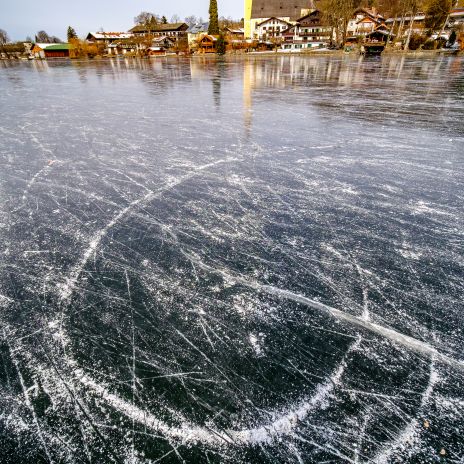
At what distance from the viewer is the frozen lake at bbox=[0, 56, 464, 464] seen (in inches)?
55.5

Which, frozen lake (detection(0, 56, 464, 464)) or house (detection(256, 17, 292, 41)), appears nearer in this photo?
frozen lake (detection(0, 56, 464, 464))

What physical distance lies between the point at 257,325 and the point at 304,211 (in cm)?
166

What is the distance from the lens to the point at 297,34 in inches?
2457

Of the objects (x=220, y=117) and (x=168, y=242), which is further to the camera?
(x=220, y=117)

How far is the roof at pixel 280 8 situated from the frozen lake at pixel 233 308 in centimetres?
9089

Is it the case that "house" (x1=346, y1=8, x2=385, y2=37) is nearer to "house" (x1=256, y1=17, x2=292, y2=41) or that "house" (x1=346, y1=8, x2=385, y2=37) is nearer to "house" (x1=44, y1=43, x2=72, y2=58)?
"house" (x1=256, y1=17, x2=292, y2=41)

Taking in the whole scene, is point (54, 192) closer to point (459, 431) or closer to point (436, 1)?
point (459, 431)

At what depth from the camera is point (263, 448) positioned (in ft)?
4.42

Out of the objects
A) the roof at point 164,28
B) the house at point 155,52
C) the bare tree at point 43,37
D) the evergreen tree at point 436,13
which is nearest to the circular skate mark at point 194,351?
the evergreen tree at point 436,13

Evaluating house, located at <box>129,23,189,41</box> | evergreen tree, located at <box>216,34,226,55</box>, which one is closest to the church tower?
house, located at <box>129,23,189,41</box>

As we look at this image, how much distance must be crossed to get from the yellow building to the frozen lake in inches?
3427

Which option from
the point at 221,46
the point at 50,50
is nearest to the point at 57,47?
the point at 50,50

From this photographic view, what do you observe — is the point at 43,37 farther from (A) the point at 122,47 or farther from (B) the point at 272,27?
(B) the point at 272,27

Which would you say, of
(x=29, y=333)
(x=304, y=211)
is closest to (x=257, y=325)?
(x=29, y=333)
